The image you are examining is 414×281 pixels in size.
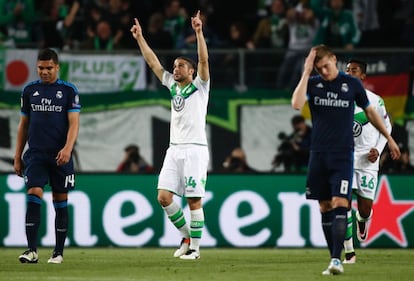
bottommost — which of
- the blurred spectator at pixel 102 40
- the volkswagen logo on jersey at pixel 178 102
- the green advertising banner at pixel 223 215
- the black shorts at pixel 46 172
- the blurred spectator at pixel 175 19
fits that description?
the green advertising banner at pixel 223 215

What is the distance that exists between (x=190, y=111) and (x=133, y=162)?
529 centimetres

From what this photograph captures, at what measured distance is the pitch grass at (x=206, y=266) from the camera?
12.0 m

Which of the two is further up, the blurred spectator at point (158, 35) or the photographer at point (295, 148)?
the blurred spectator at point (158, 35)

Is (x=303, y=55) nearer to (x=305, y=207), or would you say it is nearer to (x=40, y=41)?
(x=305, y=207)

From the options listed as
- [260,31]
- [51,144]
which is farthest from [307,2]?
[51,144]

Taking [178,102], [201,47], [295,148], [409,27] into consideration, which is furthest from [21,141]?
[409,27]

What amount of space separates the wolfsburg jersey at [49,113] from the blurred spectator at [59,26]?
8.32 metres

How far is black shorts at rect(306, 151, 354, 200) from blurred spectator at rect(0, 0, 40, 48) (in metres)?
10.8

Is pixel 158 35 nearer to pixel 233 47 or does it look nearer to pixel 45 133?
pixel 233 47

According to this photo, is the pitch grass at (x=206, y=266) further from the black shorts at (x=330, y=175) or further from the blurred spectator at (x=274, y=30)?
the blurred spectator at (x=274, y=30)

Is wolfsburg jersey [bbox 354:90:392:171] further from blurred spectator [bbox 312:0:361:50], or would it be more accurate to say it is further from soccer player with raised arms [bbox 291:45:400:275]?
blurred spectator [bbox 312:0:361:50]

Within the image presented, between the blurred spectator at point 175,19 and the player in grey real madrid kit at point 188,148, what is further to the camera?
the blurred spectator at point 175,19

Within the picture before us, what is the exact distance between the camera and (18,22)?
22297mm

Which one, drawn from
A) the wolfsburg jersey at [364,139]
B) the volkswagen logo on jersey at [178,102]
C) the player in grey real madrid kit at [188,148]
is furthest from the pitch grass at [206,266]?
the volkswagen logo on jersey at [178,102]
